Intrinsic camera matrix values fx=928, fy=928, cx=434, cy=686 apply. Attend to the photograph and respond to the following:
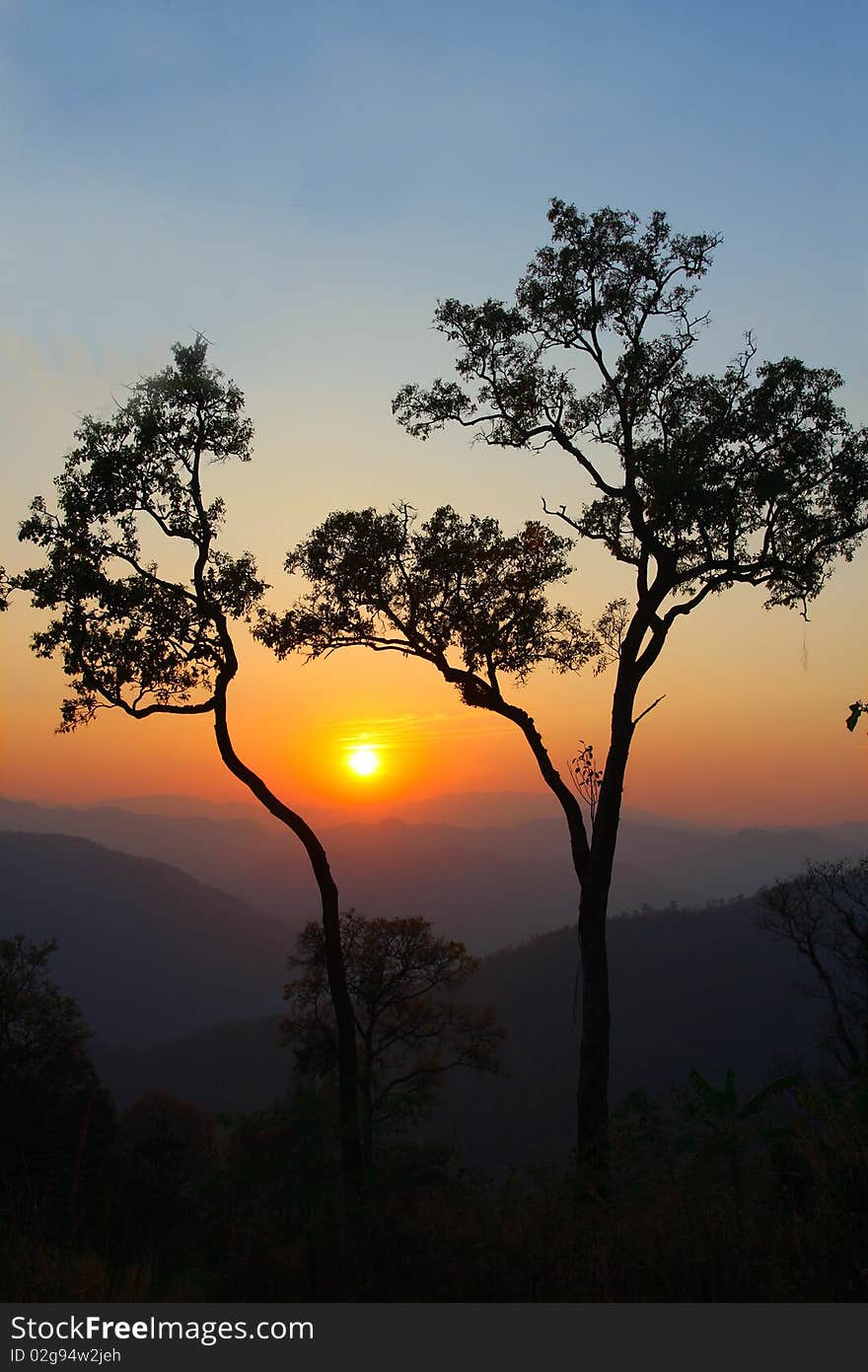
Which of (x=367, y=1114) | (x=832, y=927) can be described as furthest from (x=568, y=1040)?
(x=367, y=1114)

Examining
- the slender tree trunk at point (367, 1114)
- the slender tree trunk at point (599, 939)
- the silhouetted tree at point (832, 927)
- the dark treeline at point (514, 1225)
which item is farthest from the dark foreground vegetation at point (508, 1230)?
the silhouetted tree at point (832, 927)

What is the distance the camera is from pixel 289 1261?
8758mm

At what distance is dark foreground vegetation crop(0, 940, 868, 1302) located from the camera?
24.9ft

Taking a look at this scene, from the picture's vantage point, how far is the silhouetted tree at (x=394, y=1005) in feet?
112

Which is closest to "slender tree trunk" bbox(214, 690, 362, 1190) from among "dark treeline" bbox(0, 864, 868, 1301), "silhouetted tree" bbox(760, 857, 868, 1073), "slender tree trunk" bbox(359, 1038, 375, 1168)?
"dark treeline" bbox(0, 864, 868, 1301)

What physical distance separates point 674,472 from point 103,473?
10455mm

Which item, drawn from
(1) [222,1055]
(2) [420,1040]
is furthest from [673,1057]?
(2) [420,1040]

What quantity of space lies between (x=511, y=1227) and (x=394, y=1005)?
91.2ft

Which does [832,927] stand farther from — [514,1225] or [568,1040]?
[568,1040]

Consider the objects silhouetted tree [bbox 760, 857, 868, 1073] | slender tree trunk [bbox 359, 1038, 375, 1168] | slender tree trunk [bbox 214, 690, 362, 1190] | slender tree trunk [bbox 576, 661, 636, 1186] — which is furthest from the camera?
silhouetted tree [bbox 760, 857, 868, 1073]

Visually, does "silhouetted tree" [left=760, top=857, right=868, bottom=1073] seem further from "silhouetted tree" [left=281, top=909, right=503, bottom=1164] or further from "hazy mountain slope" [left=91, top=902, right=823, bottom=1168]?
"hazy mountain slope" [left=91, top=902, right=823, bottom=1168]

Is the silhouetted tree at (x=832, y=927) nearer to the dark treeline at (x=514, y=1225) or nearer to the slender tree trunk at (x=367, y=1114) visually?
the slender tree trunk at (x=367, y=1114)

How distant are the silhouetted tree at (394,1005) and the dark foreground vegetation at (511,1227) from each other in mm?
20956

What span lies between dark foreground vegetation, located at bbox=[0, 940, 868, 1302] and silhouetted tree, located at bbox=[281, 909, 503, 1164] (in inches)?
825
